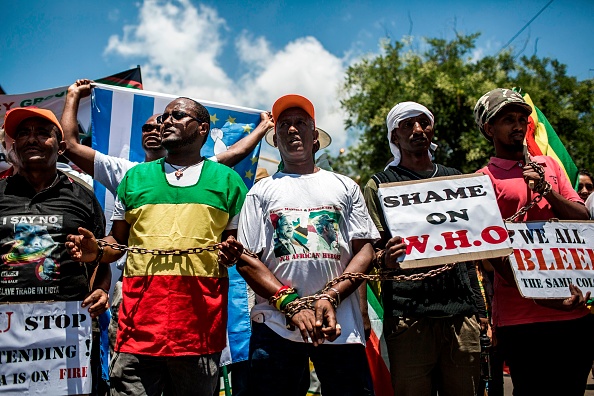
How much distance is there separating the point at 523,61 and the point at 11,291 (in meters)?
23.0

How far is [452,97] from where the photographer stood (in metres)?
18.8

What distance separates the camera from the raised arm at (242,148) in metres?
4.22

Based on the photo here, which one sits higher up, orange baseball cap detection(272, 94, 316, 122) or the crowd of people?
orange baseball cap detection(272, 94, 316, 122)

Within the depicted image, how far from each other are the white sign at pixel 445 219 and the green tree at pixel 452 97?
15072mm

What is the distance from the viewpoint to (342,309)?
9.68 ft

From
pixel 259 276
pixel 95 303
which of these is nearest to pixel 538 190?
pixel 259 276

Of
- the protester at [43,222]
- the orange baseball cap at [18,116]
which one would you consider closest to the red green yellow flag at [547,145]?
the protester at [43,222]

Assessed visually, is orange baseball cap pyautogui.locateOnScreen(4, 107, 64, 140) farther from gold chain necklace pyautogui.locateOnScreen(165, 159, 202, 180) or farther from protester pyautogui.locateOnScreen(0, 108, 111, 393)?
gold chain necklace pyautogui.locateOnScreen(165, 159, 202, 180)

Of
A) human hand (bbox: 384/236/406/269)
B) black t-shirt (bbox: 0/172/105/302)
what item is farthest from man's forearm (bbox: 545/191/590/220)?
black t-shirt (bbox: 0/172/105/302)

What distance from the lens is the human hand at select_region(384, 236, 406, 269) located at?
2.92 metres

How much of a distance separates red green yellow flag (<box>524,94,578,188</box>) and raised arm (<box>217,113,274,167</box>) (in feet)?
8.70

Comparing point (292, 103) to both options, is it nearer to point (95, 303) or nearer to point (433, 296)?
point (433, 296)

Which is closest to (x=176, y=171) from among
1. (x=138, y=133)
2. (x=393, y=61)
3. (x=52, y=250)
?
(x=52, y=250)

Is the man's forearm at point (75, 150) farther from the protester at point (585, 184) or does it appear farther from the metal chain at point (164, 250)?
the protester at point (585, 184)
